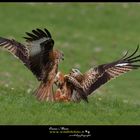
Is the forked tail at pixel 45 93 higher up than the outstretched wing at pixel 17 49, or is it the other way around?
the outstretched wing at pixel 17 49

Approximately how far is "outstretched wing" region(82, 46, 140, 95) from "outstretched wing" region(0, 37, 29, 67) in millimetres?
1705

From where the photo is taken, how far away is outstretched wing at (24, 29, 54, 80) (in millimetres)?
18188

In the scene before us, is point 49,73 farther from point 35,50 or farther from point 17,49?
point 17,49

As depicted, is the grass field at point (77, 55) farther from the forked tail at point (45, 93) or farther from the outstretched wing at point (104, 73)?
the outstretched wing at point (104, 73)

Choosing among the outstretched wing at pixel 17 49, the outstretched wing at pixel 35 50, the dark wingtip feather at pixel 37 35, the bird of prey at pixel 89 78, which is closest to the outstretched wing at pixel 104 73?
the bird of prey at pixel 89 78

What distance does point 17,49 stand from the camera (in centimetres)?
1962

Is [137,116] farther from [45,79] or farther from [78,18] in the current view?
[78,18]

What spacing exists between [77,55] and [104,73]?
61.3ft

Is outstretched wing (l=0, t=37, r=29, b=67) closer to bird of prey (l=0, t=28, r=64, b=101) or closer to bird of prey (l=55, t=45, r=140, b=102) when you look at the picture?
bird of prey (l=0, t=28, r=64, b=101)

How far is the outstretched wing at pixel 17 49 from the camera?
19312mm

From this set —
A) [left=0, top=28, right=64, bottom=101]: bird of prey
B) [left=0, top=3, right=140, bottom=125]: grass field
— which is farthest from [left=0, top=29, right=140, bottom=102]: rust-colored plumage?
[left=0, top=3, right=140, bottom=125]: grass field

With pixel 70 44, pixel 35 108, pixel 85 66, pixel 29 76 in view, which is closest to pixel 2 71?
pixel 29 76

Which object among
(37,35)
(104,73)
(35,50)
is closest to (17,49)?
(35,50)

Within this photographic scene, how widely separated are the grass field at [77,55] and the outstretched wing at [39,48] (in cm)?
84
